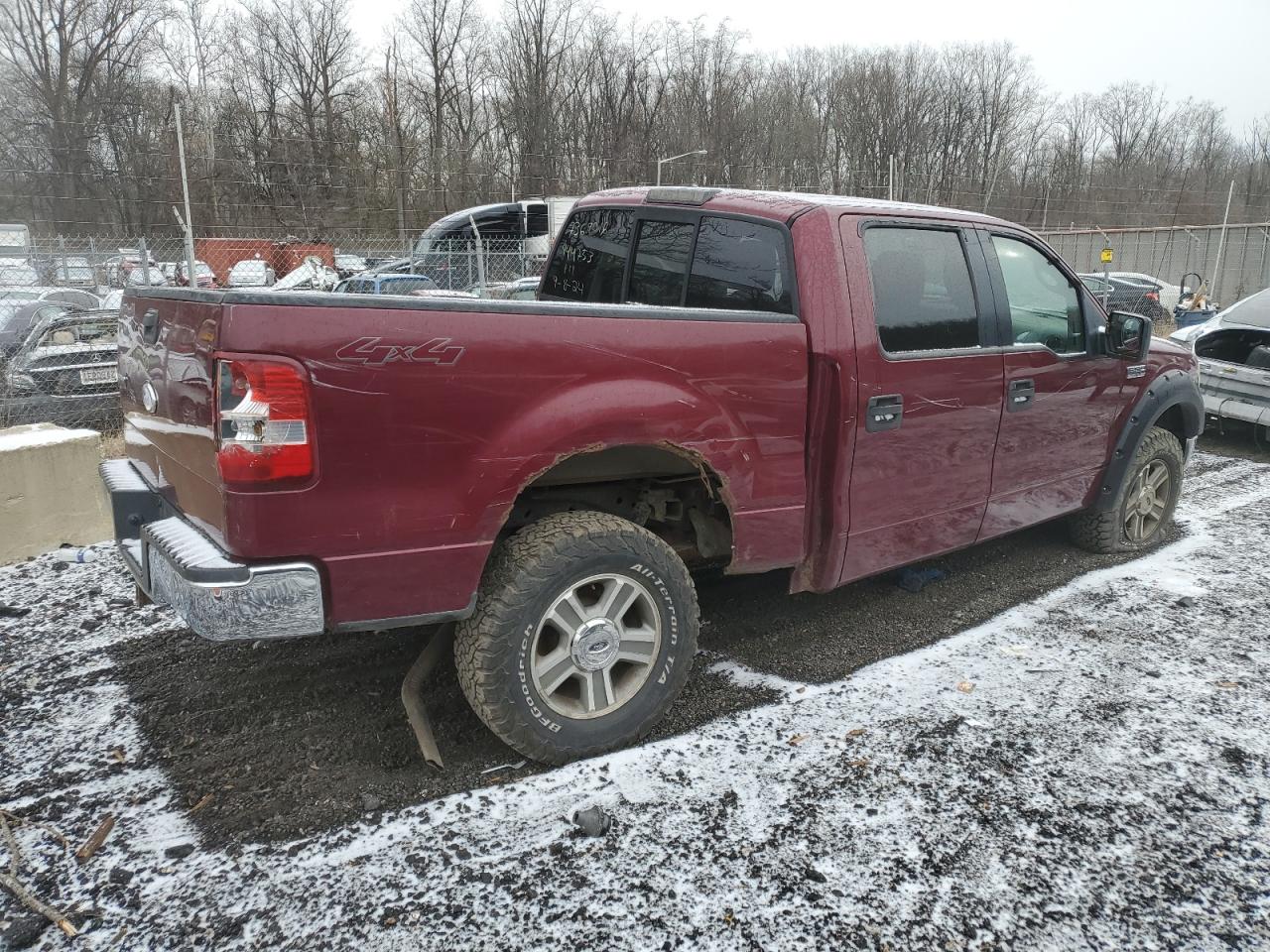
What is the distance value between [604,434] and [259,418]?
1.03 metres

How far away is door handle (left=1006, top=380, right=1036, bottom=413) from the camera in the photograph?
4023 millimetres

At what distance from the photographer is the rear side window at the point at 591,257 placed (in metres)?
4.09

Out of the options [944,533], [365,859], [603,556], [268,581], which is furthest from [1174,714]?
[268,581]

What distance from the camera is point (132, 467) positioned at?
3.30 metres

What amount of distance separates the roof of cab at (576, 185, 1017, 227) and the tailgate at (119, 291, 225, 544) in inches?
81.6

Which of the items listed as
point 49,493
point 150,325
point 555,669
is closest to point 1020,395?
point 555,669

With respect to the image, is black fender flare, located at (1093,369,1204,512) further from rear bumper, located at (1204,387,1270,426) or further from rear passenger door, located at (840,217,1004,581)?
rear bumper, located at (1204,387,1270,426)

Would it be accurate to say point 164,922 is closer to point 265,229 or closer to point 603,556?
point 603,556

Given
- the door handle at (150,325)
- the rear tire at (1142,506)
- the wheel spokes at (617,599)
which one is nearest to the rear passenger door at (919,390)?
the wheel spokes at (617,599)

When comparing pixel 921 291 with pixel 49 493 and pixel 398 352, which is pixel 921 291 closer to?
pixel 398 352

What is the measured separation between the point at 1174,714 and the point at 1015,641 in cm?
75

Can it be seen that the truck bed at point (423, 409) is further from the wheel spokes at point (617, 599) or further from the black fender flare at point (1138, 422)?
the black fender flare at point (1138, 422)

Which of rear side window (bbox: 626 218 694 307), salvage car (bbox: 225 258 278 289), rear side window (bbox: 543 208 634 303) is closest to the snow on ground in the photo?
rear side window (bbox: 626 218 694 307)

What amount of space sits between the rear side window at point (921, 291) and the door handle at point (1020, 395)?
13.0 inches
